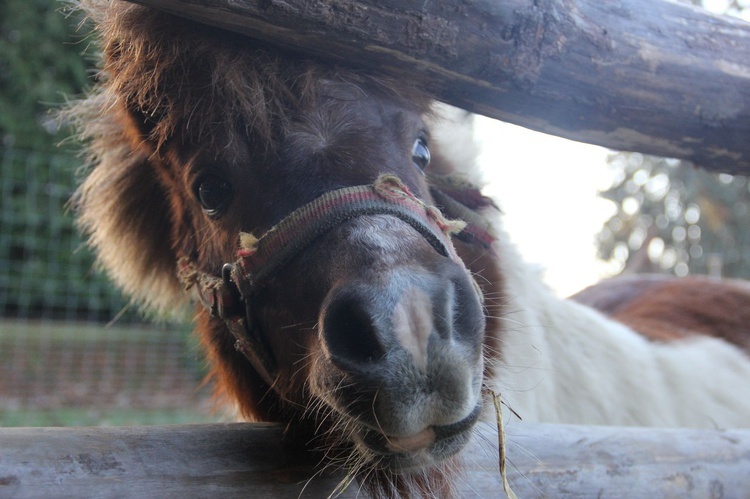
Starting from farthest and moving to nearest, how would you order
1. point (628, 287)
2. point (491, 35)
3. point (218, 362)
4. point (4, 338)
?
point (4, 338) < point (628, 287) < point (218, 362) < point (491, 35)

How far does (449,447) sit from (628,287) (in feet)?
9.52

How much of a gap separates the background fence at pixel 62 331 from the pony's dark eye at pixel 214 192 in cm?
487

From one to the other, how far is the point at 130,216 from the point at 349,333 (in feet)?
4.78

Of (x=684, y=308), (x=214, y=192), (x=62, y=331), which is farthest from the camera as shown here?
(x=62, y=331)

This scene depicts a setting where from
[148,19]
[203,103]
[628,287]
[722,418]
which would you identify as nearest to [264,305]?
[203,103]

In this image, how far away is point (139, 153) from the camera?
218 centimetres

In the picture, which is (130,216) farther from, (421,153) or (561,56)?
(561,56)

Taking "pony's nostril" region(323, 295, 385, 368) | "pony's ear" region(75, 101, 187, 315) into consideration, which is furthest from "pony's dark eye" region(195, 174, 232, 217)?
"pony's nostril" region(323, 295, 385, 368)

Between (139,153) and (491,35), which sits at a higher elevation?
(491,35)

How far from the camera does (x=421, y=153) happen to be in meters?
1.84

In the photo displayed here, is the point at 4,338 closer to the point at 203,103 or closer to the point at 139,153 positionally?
the point at 139,153

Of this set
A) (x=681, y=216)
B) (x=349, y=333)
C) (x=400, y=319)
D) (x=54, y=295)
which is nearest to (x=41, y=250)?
(x=54, y=295)

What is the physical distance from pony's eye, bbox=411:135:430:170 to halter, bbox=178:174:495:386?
32 centimetres

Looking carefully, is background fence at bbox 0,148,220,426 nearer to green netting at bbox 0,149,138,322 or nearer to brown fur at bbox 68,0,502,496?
green netting at bbox 0,149,138,322
